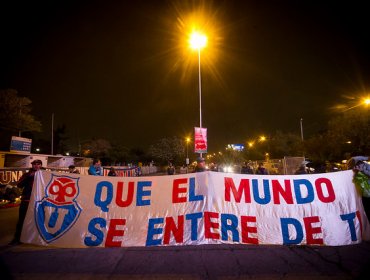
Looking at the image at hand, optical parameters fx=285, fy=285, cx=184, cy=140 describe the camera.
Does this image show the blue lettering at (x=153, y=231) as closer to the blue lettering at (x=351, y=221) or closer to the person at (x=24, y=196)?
the person at (x=24, y=196)

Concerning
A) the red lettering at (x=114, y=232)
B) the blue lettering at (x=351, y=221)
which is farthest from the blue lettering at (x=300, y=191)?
the red lettering at (x=114, y=232)

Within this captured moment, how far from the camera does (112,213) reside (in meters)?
6.15

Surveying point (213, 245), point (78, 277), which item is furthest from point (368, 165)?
point (78, 277)

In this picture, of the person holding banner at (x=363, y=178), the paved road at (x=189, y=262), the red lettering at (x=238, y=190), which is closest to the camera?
the paved road at (x=189, y=262)

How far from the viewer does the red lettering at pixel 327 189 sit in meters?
6.29

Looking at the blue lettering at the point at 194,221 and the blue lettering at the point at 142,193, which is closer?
the blue lettering at the point at 194,221

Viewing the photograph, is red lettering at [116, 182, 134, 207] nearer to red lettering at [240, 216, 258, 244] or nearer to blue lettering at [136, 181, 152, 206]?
blue lettering at [136, 181, 152, 206]

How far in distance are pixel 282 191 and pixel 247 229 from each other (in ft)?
3.88

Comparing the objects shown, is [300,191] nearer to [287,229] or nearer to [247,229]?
[287,229]

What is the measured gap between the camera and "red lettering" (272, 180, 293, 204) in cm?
625

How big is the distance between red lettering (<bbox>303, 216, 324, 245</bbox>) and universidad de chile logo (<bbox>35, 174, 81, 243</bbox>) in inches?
192

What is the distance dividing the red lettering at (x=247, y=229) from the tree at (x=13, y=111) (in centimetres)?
3344

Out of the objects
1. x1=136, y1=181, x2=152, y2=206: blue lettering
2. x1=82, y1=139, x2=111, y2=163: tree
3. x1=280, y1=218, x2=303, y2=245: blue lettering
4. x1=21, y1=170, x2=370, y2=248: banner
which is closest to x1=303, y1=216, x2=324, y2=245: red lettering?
x1=21, y1=170, x2=370, y2=248: banner

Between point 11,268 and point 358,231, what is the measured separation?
6.79 metres
